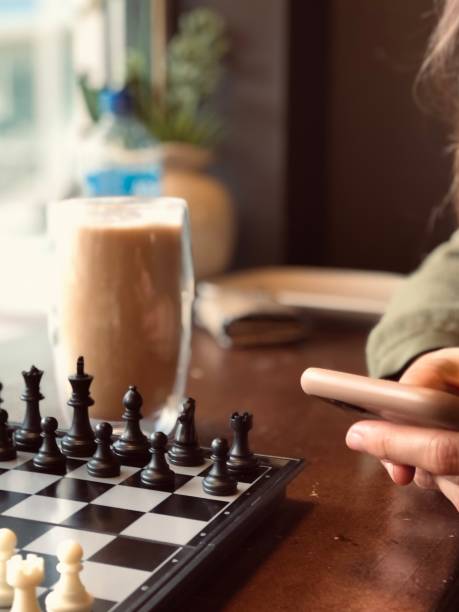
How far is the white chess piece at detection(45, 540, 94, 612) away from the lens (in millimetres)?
533

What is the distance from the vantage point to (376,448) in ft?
2.47

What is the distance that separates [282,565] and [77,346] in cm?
36

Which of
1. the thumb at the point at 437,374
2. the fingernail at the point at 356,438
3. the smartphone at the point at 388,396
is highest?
the smartphone at the point at 388,396

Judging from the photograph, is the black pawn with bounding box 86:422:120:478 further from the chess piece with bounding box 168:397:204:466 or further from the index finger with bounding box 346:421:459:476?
the index finger with bounding box 346:421:459:476

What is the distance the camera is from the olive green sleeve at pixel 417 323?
109 cm

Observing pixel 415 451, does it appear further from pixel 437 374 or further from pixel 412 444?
pixel 437 374

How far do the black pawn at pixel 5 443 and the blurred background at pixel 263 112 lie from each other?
1.24 m

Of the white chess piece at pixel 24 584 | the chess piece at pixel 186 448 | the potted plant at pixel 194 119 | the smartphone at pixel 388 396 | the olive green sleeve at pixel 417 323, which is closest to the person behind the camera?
the white chess piece at pixel 24 584

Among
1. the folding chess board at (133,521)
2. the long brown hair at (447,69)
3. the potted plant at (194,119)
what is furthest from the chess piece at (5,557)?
the potted plant at (194,119)

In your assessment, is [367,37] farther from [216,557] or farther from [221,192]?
→ [216,557]

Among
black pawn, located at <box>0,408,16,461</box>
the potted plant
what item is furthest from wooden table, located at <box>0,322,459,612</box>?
the potted plant

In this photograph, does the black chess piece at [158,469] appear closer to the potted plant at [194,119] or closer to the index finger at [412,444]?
the index finger at [412,444]

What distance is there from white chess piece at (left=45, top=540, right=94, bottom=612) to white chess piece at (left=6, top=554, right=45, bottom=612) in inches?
0.4

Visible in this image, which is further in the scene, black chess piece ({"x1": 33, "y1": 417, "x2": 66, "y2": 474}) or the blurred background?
the blurred background
